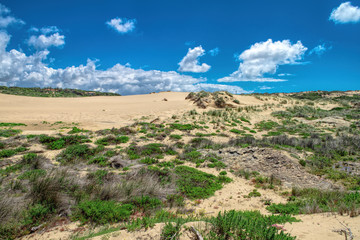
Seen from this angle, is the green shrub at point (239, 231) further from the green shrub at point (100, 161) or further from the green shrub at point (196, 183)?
the green shrub at point (100, 161)

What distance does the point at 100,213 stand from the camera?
408 centimetres

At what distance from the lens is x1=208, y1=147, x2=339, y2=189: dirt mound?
6.82m

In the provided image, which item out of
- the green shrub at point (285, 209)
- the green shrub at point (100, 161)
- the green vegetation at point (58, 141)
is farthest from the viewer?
the green vegetation at point (58, 141)

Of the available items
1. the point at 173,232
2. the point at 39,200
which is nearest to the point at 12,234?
the point at 39,200

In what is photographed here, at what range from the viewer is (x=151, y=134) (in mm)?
13086

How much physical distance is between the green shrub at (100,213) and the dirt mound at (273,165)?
19.0 ft

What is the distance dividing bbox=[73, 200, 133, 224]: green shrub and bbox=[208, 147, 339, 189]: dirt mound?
5.79 m

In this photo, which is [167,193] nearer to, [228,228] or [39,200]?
[228,228]

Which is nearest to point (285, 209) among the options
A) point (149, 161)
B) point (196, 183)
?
point (196, 183)

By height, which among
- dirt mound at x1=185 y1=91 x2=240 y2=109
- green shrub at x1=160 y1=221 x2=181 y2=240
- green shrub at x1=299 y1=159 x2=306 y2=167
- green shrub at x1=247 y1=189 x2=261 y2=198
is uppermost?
dirt mound at x1=185 y1=91 x2=240 y2=109

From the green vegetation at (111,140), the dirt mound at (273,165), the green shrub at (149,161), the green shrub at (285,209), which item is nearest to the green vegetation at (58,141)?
the green vegetation at (111,140)

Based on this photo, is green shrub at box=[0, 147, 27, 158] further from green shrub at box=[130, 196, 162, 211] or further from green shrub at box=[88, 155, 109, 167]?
green shrub at box=[130, 196, 162, 211]

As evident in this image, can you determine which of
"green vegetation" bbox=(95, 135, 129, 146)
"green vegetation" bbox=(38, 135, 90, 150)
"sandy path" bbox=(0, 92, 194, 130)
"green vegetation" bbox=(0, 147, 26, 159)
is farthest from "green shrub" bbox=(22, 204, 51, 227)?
"sandy path" bbox=(0, 92, 194, 130)

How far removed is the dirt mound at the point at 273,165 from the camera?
6.82 metres
